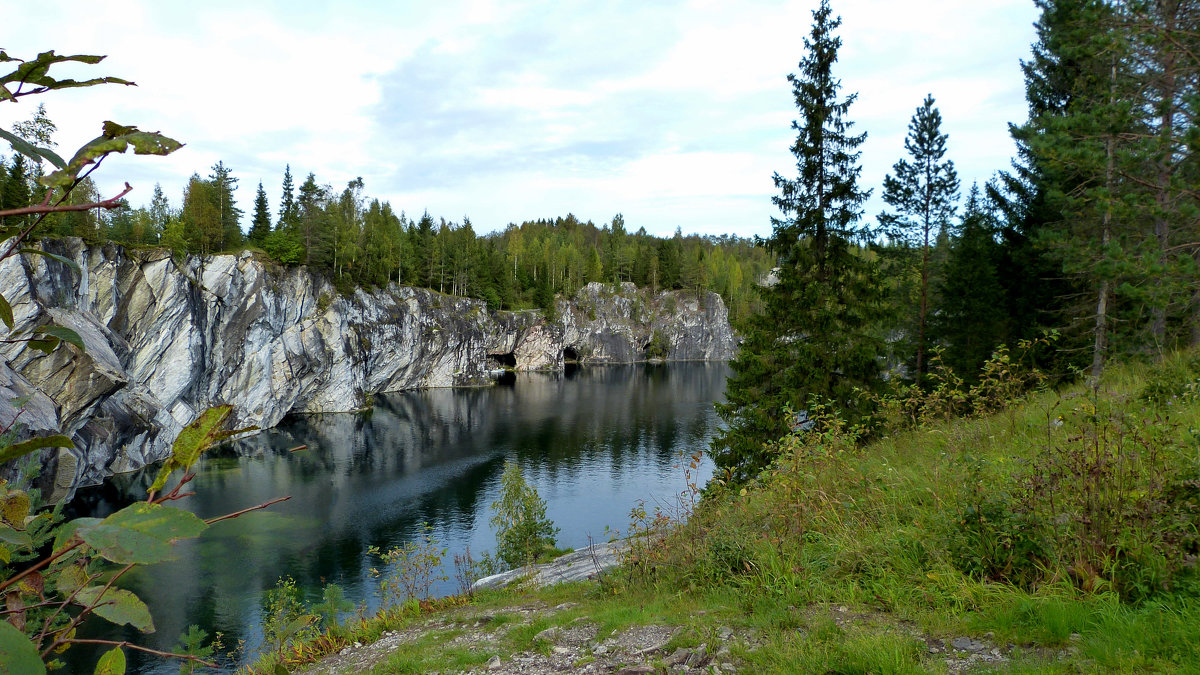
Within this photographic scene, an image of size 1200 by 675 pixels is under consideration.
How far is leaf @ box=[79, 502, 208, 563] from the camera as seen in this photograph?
1047 millimetres

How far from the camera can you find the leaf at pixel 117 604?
1.29 meters

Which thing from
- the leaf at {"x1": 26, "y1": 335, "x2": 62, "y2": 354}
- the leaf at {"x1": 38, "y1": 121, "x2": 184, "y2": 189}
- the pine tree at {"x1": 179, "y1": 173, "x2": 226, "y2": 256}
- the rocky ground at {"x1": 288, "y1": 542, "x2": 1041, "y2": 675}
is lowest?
the rocky ground at {"x1": 288, "y1": 542, "x2": 1041, "y2": 675}

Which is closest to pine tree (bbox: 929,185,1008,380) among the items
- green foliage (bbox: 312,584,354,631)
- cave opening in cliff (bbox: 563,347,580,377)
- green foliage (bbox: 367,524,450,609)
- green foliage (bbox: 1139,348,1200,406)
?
green foliage (bbox: 1139,348,1200,406)

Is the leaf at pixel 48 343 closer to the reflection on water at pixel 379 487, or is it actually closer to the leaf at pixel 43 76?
the leaf at pixel 43 76

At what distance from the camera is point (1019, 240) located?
19.8m

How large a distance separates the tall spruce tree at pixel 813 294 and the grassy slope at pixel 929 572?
7.35 metres

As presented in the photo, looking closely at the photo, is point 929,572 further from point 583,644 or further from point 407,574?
point 407,574

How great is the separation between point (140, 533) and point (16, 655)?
0.22 m

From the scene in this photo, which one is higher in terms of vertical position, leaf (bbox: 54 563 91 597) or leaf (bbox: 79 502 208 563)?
leaf (bbox: 79 502 208 563)

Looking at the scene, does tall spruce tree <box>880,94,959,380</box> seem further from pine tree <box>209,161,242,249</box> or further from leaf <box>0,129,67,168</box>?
pine tree <box>209,161,242,249</box>

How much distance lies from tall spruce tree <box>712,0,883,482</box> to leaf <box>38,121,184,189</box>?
13838mm

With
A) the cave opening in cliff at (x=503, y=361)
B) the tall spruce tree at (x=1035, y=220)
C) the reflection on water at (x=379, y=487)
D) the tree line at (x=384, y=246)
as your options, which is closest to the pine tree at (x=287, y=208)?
the tree line at (x=384, y=246)

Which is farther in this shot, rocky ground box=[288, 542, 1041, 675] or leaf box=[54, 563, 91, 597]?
rocky ground box=[288, 542, 1041, 675]

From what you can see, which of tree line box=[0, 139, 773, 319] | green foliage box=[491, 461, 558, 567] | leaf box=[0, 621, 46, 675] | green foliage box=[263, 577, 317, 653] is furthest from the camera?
tree line box=[0, 139, 773, 319]
